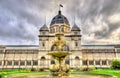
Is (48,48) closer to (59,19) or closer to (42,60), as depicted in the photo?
(42,60)

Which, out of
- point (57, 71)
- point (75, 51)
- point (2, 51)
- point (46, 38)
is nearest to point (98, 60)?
point (75, 51)

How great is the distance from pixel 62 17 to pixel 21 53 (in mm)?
23272

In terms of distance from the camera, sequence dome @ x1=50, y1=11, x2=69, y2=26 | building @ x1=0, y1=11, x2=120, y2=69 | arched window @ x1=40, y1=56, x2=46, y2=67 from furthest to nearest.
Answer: dome @ x1=50, y1=11, x2=69, y2=26 < building @ x1=0, y1=11, x2=120, y2=69 < arched window @ x1=40, y1=56, x2=46, y2=67

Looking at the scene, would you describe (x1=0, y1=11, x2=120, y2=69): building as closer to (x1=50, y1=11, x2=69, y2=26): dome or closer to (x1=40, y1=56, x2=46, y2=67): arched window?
(x1=50, y1=11, x2=69, y2=26): dome

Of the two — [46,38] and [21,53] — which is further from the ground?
[46,38]

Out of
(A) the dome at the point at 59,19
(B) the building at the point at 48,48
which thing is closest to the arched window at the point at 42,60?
(B) the building at the point at 48,48

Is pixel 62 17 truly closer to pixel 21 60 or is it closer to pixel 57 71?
pixel 21 60

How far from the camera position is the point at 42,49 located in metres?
65.1

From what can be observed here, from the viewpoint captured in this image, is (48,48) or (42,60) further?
(48,48)

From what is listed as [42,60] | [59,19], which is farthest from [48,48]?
[59,19]

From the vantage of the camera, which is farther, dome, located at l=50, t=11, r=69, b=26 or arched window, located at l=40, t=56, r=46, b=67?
dome, located at l=50, t=11, r=69, b=26

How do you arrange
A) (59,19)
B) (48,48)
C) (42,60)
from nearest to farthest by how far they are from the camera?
1. (42,60)
2. (48,48)
3. (59,19)

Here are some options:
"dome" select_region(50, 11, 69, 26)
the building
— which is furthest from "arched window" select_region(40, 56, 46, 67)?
"dome" select_region(50, 11, 69, 26)

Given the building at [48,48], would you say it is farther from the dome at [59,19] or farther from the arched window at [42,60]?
the arched window at [42,60]
